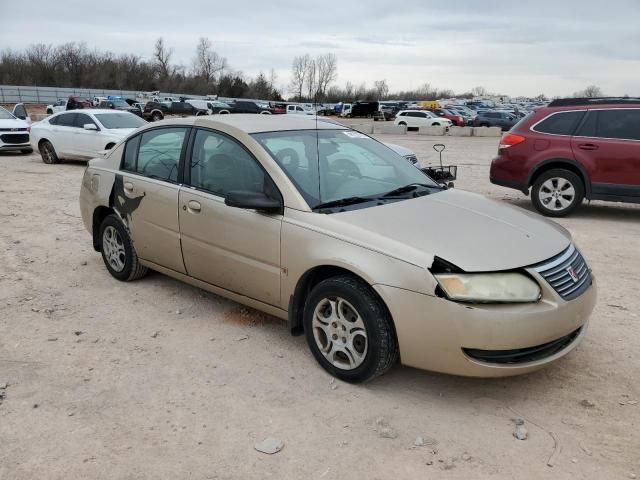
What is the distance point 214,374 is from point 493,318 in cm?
184

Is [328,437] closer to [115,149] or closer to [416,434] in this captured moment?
[416,434]

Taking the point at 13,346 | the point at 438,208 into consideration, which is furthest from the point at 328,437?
the point at 13,346

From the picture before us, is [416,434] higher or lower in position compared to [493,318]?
lower

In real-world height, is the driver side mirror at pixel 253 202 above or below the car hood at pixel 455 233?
above

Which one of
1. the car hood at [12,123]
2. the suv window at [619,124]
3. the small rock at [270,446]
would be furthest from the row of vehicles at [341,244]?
the car hood at [12,123]

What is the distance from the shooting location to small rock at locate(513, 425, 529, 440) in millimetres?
2986

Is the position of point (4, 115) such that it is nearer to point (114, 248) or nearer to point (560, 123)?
point (114, 248)

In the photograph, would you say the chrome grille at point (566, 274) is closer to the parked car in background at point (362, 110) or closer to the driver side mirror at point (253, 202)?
the driver side mirror at point (253, 202)

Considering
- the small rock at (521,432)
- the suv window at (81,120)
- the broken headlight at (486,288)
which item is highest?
the suv window at (81,120)

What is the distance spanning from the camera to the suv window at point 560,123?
8.59 meters

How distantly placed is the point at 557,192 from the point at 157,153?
646 cm

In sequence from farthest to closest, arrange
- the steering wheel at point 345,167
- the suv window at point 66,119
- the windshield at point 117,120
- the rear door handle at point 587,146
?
the suv window at point 66,119, the windshield at point 117,120, the rear door handle at point 587,146, the steering wheel at point 345,167

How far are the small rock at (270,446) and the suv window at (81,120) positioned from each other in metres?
13.2

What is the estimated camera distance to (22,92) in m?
64.6
